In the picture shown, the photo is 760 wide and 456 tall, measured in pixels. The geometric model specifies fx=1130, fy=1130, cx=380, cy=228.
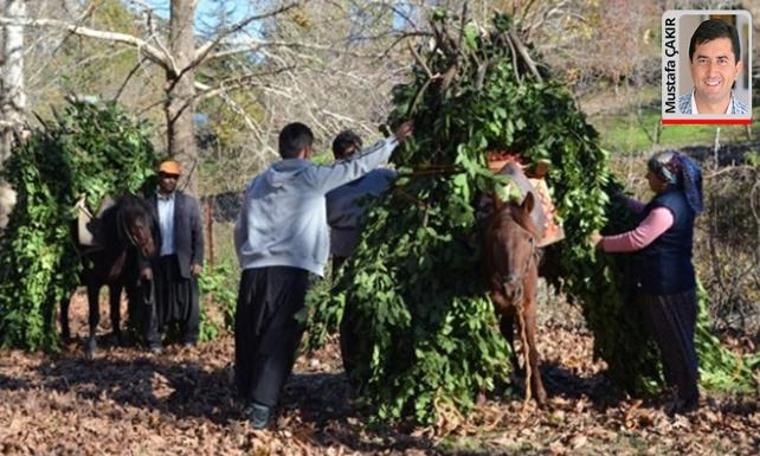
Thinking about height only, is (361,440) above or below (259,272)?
below

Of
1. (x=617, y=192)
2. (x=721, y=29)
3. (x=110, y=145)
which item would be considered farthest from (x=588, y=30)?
→ (x=617, y=192)

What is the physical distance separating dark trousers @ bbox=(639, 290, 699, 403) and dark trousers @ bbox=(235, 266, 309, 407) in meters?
2.47

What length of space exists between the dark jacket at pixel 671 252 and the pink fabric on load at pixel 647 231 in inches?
2.4

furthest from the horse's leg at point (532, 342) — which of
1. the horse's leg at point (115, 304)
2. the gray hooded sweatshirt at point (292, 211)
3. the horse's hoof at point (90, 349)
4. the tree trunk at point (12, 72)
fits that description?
the tree trunk at point (12, 72)

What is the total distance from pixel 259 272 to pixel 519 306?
1816 millimetres

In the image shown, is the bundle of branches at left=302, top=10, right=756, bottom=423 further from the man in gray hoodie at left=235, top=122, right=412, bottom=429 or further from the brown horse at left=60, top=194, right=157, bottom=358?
the brown horse at left=60, top=194, right=157, bottom=358

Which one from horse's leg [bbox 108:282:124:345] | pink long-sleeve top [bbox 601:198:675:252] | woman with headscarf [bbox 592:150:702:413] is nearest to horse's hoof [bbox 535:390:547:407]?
woman with headscarf [bbox 592:150:702:413]

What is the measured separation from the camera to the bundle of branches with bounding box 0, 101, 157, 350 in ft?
40.1

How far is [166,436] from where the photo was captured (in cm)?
780

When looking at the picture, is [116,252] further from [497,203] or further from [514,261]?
[514,261]

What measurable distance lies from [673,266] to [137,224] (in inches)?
223

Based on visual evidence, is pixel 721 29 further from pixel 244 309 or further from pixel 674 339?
pixel 244 309

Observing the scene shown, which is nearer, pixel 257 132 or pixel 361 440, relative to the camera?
pixel 361 440

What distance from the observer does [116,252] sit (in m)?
11.9
